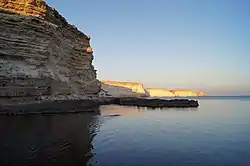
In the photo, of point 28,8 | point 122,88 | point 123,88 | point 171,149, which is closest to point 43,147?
point 171,149

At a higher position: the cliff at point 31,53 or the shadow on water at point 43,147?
the cliff at point 31,53

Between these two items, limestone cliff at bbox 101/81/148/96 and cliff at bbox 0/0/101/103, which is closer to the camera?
cliff at bbox 0/0/101/103

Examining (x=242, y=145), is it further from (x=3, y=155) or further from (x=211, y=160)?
(x=3, y=155)

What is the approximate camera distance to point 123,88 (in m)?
134

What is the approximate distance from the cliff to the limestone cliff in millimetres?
88556

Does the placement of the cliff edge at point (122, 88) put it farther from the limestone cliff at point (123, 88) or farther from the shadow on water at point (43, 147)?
the shadow on water at point (43, 147)

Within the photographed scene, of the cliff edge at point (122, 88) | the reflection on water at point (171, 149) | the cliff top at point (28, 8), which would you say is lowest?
the reflection on water at point (171, 149)

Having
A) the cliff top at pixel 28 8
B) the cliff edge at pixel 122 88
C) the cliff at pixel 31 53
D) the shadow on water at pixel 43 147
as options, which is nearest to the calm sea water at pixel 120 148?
the shadow on water at pixel 43 147

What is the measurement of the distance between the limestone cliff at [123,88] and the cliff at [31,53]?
8856 cm

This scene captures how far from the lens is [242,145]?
12555 millimetres

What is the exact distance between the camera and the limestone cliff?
127225 mm

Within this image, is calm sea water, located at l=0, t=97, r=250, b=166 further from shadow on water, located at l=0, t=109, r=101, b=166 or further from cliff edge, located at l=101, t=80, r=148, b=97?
cliff edge, located at l=101, t=80, r=148, b=97

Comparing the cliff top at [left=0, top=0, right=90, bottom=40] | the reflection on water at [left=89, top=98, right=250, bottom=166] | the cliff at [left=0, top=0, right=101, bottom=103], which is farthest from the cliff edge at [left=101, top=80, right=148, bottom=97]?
the reflection on water at [left=89, top=98, right=250, bottom=166]

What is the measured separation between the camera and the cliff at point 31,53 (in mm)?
25234
